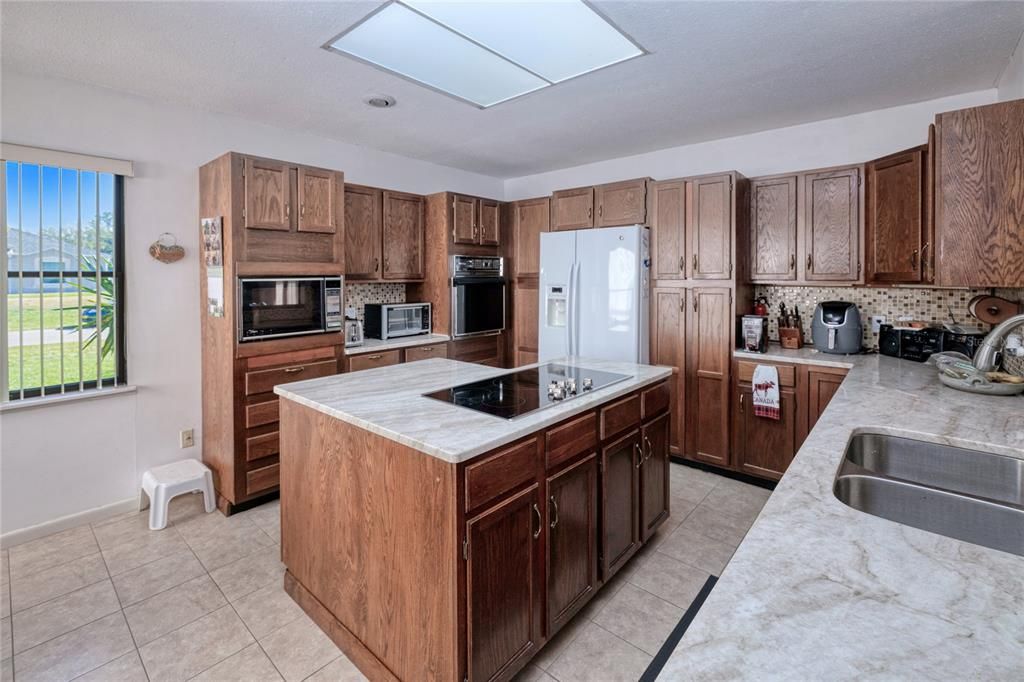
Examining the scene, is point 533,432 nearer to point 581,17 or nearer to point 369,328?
point 581,17

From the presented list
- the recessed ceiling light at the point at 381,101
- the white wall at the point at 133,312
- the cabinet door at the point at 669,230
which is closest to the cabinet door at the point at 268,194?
the white wall at the point at 133,312

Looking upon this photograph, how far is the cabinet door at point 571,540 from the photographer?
183cm

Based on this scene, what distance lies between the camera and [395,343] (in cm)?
399

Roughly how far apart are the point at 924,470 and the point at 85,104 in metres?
4.38

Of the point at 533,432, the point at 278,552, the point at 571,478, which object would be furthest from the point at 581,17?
the point at 278,552

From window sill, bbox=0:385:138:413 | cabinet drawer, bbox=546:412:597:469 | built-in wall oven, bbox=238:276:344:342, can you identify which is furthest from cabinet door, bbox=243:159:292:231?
cabinet drawer, bbox=546:412:597:469

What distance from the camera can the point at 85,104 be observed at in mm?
2871

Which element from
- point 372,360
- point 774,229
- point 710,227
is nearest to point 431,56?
point 372,360

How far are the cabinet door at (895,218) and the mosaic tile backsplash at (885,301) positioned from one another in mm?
486

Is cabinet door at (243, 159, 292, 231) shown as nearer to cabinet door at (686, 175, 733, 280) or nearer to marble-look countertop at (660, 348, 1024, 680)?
cabinet door at (686, 175, 733, 280)

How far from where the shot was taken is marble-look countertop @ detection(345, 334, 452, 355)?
3701mm

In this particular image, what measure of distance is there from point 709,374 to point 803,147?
182 centimetres

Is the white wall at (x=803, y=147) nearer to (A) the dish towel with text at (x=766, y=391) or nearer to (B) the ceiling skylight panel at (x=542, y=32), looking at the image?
(A) the dish towel with text at (x=766, y=391)

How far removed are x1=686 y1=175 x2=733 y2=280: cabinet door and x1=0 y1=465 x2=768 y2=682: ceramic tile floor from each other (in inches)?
67.7
